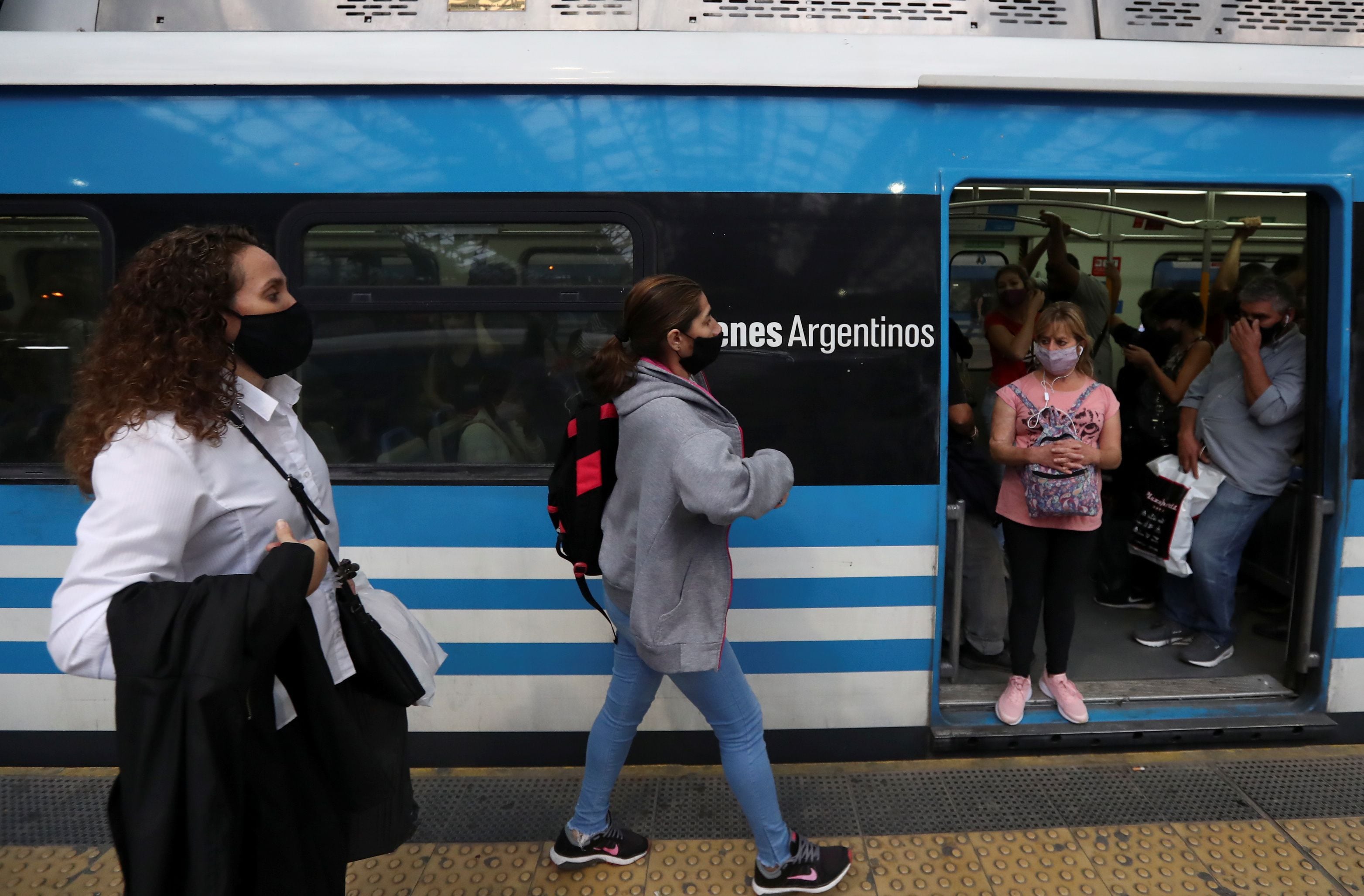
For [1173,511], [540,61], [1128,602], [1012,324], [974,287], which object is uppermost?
[540,61]

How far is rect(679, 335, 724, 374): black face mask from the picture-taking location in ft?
6.77

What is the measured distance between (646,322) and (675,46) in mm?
1048

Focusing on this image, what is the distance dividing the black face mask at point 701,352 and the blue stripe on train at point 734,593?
0.91 meters

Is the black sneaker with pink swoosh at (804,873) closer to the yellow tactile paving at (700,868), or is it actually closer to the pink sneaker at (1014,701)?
the yellow tactile paving at (700,868)

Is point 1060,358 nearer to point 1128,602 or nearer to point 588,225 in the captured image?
point 588,225

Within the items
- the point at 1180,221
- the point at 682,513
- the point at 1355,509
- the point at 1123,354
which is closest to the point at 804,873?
the point at 682,513

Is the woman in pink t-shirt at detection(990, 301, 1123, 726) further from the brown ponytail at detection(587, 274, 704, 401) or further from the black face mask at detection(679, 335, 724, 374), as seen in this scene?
the brown ponytail at detection(587, 274, 704, 401)

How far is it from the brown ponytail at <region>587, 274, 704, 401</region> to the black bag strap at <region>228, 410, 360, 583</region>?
0.70 meters

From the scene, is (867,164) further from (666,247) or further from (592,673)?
(592,673)

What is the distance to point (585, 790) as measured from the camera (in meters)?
2.44

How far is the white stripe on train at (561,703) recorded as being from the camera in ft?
9.18

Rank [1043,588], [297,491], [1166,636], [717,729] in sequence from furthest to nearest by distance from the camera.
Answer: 1. [1166,636]
2. [1043,588]
3. [717,729]
4. [297,491]

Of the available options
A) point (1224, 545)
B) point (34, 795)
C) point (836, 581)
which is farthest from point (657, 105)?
point (34, 795)

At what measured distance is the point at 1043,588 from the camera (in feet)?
10.2
